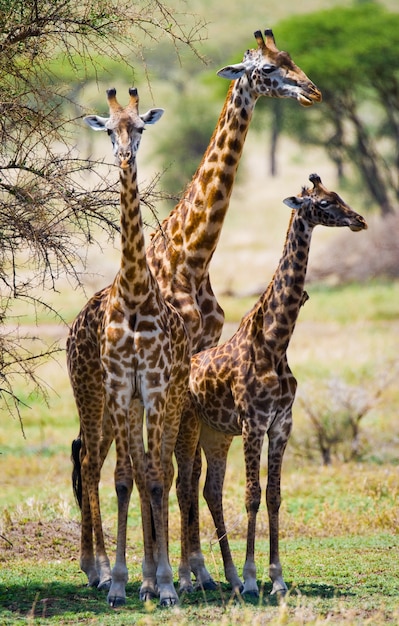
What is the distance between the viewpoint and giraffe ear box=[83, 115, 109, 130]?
8.45m

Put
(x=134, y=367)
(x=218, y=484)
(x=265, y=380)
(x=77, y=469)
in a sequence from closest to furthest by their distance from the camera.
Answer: (x=134, y=367)
(x=265, y=380)
(x=218, y=484)
(x=77, y=469)

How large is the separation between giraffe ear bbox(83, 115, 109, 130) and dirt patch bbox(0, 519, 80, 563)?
4.27 metres

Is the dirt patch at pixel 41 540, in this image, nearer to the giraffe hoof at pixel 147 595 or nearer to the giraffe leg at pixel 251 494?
the giraffe hoof at pixel 147 595

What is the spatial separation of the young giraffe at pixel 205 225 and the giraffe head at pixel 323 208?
94 centimetres

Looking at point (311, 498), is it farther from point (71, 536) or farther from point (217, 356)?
point (217, 356)

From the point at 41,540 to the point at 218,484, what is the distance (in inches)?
95.4

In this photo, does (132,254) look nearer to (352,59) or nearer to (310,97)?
(310,97)

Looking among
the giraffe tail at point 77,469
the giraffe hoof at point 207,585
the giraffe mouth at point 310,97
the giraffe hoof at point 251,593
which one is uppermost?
the giraffe mouth at point 310,97

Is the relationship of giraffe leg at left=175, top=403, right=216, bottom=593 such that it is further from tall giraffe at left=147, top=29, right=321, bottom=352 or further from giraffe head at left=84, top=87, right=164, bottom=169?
giraffe head at left=84, top=87, right=164, bottom=169

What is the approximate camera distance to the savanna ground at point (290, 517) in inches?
323

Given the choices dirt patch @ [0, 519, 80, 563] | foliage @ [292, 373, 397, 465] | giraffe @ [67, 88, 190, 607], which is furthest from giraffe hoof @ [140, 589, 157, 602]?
foliage @ [292, 373, 397, 465]

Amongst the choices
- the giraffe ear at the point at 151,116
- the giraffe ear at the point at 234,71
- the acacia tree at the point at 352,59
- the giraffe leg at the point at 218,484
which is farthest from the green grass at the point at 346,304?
the giraffe ear at the point at 151,116

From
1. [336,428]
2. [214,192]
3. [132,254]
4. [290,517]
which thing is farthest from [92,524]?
[336,428]

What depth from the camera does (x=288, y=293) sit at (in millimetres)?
9344
